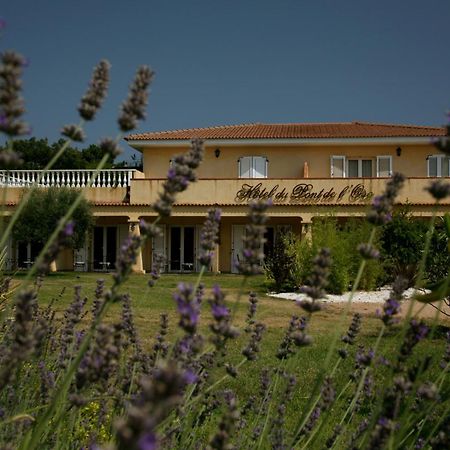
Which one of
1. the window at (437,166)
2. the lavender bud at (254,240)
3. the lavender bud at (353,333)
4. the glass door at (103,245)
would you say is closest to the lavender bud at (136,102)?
the lavender bud at (254,240)

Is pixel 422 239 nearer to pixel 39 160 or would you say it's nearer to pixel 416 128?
pixel 416 128

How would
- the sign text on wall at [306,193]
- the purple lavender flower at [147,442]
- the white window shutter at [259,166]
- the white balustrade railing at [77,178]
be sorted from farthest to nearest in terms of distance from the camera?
the white window shutter at [259,166] → the white balustrade railing at [77,178] → the sign text on wall at [306,193] → the purple lavender flower at [147,442]

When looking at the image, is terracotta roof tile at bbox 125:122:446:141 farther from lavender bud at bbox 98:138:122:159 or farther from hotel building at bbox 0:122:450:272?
lavender bud at bbox 98:138:122:159

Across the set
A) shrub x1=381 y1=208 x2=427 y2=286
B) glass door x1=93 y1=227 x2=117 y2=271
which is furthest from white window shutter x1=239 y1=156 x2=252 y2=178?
shrub x1=381 y1=208 x2=427 y2=286

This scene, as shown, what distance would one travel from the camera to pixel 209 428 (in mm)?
4855

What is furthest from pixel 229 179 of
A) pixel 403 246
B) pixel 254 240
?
pixel 254 240

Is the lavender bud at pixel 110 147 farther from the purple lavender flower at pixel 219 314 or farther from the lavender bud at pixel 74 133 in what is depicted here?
the purple lavender flower at pixel 219 314

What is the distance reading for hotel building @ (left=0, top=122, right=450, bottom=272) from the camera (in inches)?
1053

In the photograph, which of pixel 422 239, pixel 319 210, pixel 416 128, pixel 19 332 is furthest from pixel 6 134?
pixel 416 128

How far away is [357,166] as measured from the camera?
29188mm

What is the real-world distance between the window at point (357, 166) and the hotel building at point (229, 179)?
0.15ft

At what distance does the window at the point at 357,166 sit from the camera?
28.9m

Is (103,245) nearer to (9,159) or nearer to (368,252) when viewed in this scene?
(368,252)

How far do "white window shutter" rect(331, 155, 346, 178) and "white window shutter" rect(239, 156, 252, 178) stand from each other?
3.95 metres
